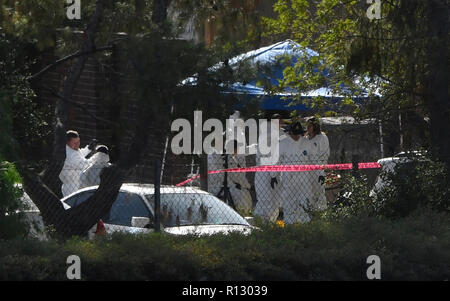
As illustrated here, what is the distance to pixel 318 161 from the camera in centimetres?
1228

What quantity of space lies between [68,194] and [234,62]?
4.30m

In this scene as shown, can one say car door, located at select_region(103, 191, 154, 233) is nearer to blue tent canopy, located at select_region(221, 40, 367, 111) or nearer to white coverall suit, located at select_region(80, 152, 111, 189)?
white coverall suit, located at select_region(80, 152, 111, 189)

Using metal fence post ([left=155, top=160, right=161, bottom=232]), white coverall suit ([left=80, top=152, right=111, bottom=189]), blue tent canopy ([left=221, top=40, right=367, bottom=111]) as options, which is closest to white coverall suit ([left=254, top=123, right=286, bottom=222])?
blue tent canopy ([left=221, top=40, right=367, bottom=111])

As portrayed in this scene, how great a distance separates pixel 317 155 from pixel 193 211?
295cm

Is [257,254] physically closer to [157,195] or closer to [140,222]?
[157,195]

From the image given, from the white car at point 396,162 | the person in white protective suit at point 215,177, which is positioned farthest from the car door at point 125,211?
the person in white protective suit at point 215,177

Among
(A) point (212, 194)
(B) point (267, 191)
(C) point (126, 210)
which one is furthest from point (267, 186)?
(C) point (126, 210)

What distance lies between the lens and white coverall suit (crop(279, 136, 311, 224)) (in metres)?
12.7

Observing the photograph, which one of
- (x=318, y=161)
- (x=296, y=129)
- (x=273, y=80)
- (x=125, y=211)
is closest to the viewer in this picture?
(x=125, y=211)

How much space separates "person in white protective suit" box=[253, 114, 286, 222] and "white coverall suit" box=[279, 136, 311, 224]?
6.9 inches

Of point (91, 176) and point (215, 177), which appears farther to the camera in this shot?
point (215, 177)

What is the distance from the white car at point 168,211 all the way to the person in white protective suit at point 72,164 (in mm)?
637

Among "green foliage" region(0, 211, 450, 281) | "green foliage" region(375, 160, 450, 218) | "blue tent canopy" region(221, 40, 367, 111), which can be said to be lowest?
"green foliage" region(0, 211, 450, 281)

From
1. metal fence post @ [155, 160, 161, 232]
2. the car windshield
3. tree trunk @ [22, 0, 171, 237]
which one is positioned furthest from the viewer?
the car windshield
